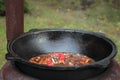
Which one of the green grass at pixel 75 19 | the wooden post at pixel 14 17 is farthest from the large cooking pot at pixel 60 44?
the green grass at pixel 75 19

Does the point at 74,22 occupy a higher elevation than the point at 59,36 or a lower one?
lower

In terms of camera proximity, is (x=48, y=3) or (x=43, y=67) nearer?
(x=43, y=67)

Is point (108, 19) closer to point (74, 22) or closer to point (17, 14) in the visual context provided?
point (74, 22)

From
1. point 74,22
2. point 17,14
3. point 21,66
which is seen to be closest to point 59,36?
point 17,14

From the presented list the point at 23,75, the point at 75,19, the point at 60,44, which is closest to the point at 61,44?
the point at 60,44

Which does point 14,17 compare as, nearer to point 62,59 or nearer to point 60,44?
point 60,44

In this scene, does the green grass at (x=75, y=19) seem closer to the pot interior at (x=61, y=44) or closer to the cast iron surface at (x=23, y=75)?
the pot interior at (x=61, y=44)
